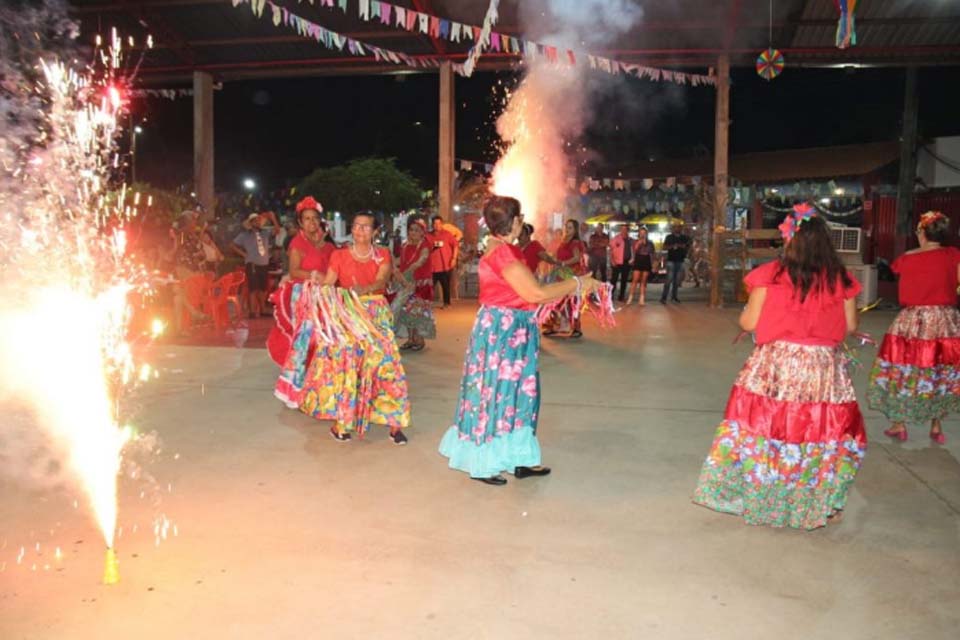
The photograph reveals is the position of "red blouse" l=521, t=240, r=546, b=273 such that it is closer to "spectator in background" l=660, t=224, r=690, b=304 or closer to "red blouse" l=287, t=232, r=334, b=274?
"red blouse" l=287, t=232, r=334, b=274

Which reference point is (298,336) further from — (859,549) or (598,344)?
(598,344)

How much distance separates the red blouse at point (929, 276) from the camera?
536 cm

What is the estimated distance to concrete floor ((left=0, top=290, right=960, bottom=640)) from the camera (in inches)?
118

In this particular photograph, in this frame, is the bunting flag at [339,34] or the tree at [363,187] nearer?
the bunting flag at [339,34]

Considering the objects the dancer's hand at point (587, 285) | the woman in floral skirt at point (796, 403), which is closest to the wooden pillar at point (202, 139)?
the dancer's hand at point (587, 285)

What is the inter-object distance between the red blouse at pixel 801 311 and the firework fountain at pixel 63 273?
3.01m

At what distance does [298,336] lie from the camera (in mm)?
6129

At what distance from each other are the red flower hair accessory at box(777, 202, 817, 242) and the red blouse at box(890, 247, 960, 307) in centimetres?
178

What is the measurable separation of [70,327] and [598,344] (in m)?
6.03

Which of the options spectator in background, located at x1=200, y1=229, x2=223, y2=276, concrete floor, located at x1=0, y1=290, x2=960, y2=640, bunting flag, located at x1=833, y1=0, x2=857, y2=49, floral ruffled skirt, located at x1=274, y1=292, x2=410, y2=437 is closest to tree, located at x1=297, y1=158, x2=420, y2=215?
spectator in background, located at x1=200, y1=229, x2=223, y2=276

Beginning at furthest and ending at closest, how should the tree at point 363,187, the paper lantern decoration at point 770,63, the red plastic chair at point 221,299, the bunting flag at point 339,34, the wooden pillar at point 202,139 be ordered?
the tree at point 363,187 → the wooden pillar at point 202,139 → the paper lantern decoration at point 770,63 → the red plastic chair at point 221,299 → the bunting flag at point 339,34

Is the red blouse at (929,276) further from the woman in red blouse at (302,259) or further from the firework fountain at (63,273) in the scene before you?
the firework fountain at (63,273)

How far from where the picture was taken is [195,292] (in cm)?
1087

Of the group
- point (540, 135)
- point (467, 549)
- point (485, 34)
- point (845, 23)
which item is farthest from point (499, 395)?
point (540, 135)
